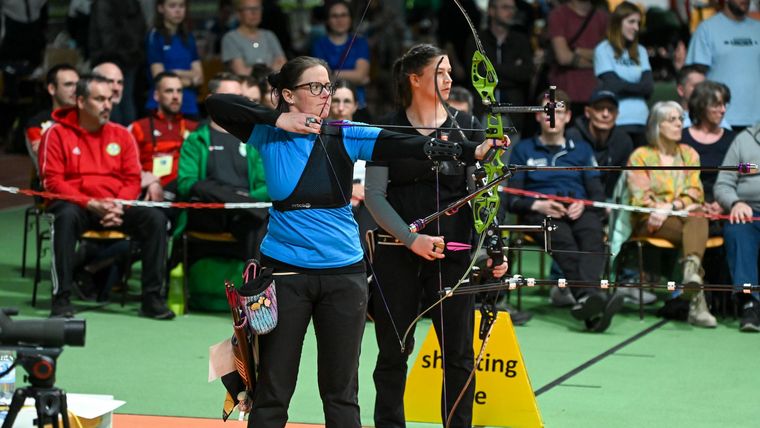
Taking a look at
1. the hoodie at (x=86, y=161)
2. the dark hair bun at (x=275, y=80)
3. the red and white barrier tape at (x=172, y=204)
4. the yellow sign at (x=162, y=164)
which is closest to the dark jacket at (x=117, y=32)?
the yellow sign at (x=162, y=164)

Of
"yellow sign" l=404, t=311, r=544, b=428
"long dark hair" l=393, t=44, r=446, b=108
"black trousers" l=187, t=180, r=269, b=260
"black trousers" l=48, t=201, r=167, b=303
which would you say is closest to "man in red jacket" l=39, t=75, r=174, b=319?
"black trousers" l=48, t=201, r=167, b=303

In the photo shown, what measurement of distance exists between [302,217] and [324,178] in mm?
145

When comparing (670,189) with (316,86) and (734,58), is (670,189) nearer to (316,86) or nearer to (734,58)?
(734,58)

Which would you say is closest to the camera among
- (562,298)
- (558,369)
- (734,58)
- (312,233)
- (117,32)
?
(312,233)

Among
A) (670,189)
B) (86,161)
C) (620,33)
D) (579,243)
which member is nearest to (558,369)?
(579,243)

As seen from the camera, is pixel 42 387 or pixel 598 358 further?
pixel 598 358

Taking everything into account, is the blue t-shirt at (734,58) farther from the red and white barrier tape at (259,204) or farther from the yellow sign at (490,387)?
the yellow sign at (490,387)

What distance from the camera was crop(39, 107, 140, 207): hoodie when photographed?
8.02m

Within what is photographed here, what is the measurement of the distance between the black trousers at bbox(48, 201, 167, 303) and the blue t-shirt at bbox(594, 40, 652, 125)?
10.8ft

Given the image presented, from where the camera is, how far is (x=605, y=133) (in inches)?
342

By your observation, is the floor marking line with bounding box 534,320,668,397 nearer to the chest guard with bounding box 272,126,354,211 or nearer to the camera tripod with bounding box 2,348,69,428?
the chest guard with bounding box 272,126,354,211

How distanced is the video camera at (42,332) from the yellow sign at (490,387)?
2492 millimetres

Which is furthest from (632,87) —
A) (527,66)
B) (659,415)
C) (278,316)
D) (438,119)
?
(278,316)

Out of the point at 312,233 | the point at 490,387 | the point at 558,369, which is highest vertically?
the point at 312,233
